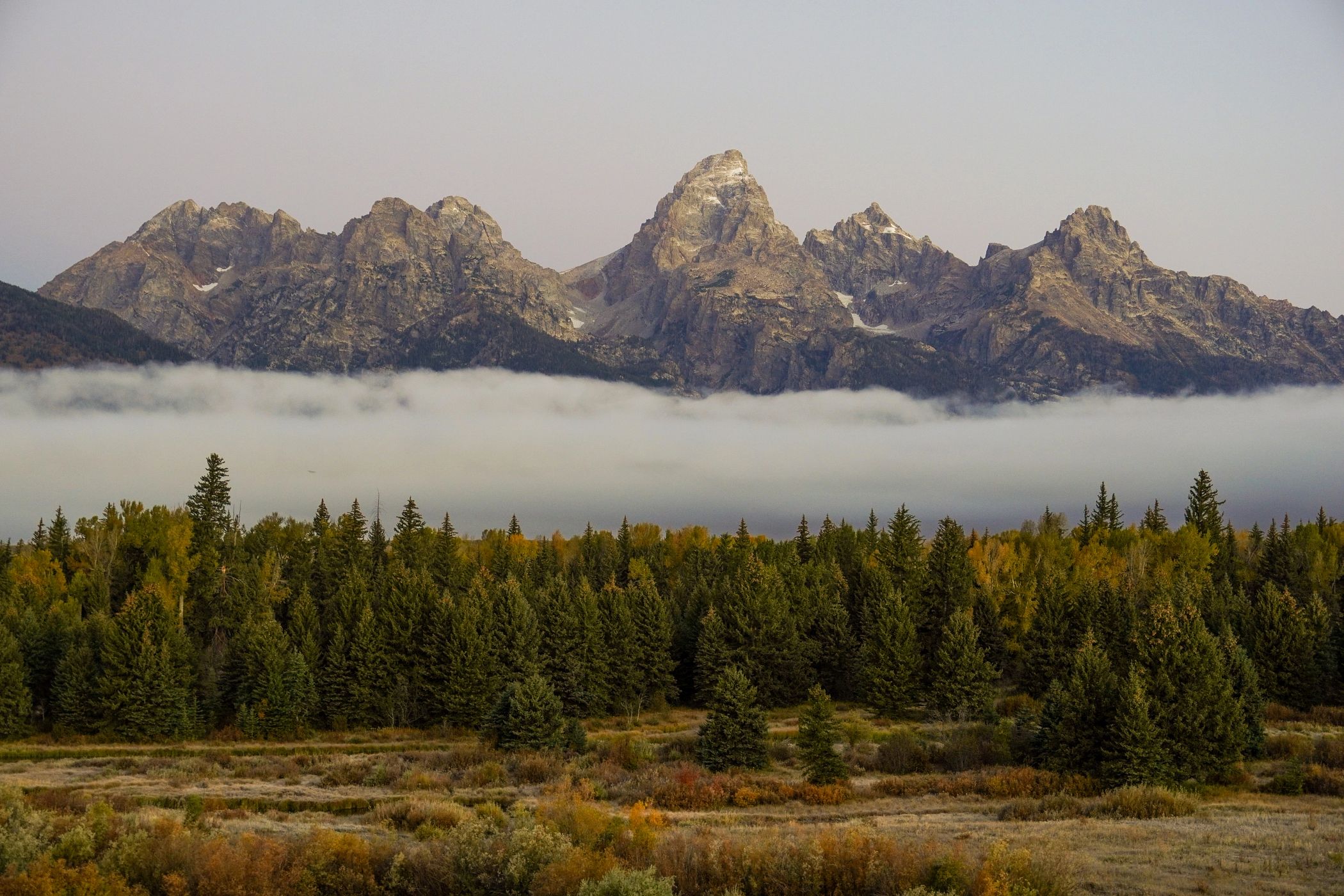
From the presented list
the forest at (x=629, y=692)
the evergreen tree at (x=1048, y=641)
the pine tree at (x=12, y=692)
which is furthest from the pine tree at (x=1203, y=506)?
the pine tree at (x=12, y=692)

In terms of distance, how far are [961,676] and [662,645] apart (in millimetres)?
25656

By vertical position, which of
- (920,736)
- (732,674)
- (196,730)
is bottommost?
(196,730)

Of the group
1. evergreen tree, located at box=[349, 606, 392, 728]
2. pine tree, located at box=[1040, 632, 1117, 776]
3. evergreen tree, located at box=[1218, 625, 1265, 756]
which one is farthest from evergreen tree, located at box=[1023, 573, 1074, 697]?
evergreen tree, located at box=[349, 606, 392, 728]

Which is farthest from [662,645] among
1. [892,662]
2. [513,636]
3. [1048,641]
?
[1048,641]

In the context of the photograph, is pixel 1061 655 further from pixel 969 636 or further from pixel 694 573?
pixel 694 573

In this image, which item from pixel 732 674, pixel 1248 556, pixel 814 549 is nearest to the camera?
pixel 732 674

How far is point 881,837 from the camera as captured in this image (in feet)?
107

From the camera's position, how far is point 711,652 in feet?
310

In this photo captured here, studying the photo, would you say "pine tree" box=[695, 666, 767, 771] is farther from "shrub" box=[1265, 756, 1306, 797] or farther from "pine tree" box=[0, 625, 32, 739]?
"pine tree" box=[0, 625, 32, 739]

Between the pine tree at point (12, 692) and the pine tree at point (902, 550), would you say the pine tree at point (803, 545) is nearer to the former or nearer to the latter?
the pine tree at point (902, 550)

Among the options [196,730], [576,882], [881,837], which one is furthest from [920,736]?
[196,730]

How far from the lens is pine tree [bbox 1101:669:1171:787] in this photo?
51375mm

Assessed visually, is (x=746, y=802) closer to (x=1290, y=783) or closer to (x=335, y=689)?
(x=1290, y=783)

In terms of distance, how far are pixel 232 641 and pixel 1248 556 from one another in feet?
418
